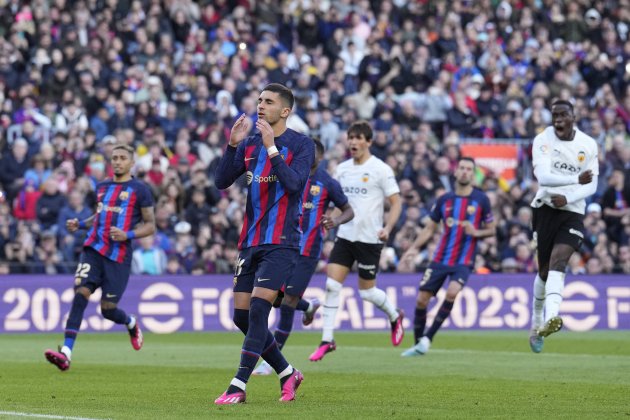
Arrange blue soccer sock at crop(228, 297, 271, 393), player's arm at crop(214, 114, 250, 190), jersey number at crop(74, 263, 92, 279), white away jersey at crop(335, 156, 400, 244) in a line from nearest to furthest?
blue soccer sock at crop(228, 297, 271, 393)
player's arm at crop(214, 114, 250, 190)
jersey number at crop(74, 263, 92, 279)
white away jersey at crop(335, 156, 400, 244)

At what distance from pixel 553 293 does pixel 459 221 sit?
3694mm

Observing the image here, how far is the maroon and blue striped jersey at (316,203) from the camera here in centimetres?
1523

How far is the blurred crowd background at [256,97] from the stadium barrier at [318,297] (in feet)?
1.66

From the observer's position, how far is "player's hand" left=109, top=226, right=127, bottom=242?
50.4 feet

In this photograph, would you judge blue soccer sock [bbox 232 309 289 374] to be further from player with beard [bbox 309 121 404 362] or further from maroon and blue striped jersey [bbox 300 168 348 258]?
player with beard [bbox 309 121 404 362]

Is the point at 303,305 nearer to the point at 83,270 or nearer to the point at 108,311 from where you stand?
the point at 108,311

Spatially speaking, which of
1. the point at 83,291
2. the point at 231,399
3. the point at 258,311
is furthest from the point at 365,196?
the point at 231,399

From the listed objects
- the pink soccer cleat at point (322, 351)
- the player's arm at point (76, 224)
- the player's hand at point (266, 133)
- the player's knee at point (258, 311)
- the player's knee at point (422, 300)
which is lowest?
the pink soccer cleat at point (322, 351)

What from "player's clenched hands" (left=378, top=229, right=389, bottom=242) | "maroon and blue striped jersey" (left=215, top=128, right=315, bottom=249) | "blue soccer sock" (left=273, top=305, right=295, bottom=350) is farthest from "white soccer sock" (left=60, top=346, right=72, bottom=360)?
"maroon and blue striped jersey" (left=215, top=128, right=315, bottom=249)

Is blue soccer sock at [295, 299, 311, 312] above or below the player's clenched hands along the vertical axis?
below

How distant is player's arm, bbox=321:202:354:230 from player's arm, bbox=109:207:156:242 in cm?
215

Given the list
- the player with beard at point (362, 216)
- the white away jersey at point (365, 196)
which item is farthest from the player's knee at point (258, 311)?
the white away jersey at point (365, 196)

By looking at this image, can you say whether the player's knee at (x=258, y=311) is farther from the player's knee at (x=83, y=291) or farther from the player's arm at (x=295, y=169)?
the player's knee at (x=83, y=291)

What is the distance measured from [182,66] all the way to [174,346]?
31.6ft
